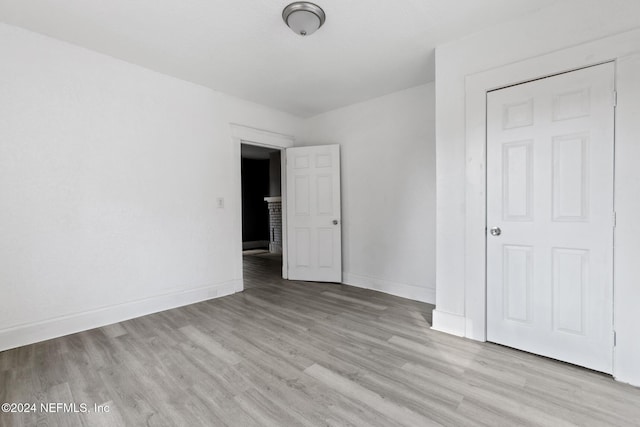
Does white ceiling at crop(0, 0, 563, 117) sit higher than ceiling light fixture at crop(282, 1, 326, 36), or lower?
higher

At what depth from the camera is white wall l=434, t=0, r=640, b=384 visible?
182 cm

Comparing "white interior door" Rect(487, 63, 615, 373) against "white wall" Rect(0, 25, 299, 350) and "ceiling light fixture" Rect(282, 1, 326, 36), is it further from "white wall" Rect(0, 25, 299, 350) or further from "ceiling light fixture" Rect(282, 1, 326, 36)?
"white wall" Rect(0, 25, 299, 350)

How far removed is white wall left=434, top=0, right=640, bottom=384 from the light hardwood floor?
0.33m

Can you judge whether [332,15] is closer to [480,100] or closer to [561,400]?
[480,100]

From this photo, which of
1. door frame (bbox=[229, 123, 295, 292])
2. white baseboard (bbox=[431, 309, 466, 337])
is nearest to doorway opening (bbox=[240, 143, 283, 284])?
door frame (bbox=[229, 123, 295, 292])

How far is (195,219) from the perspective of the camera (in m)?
3.41

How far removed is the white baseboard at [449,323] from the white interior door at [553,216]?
0.22 m

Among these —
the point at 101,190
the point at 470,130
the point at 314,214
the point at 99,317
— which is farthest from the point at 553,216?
the point at 99,317

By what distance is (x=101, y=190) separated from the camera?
2.73m

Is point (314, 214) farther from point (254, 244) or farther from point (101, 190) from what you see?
point (254, 244)

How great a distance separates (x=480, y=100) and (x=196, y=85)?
3093mm

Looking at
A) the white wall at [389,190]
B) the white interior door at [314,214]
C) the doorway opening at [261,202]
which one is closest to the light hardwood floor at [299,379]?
the white wall at [389,190]

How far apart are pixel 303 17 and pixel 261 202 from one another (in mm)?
6520

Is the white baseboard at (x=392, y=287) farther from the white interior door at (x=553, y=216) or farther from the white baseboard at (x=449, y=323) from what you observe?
the white interior door at (x=553, y=216)
